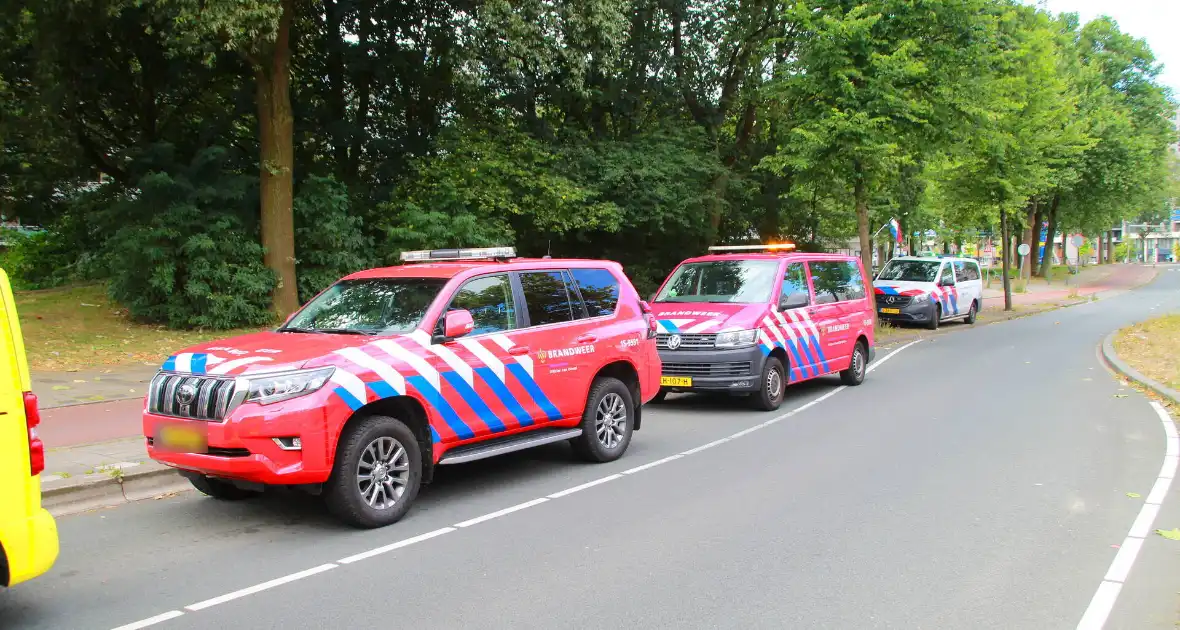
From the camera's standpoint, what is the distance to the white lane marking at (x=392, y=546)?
557 centimetres

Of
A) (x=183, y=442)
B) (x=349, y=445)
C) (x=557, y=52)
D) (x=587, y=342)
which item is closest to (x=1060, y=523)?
(x=587, y=342)

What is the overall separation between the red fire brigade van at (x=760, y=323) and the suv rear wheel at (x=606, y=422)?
7.88 ft

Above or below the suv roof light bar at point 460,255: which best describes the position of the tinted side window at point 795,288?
below

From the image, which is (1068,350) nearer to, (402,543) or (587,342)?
(587,342)

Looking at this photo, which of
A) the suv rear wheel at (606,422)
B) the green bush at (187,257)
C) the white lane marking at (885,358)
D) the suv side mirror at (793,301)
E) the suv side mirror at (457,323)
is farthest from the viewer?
the green bush at (187,257)

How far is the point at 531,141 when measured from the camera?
22.2 m

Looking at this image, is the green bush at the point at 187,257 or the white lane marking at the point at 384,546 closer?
the white lane marking at the point at 384,546

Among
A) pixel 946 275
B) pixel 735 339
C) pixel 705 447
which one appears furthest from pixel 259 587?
pixel 946 275

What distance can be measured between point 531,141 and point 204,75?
293 inches

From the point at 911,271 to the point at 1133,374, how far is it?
1201 cm

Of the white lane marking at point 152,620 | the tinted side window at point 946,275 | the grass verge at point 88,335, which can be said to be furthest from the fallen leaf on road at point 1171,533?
the tinted side window at point 946,275

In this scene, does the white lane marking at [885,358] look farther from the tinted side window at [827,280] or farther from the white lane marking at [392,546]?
the white lane marking at [392,546]

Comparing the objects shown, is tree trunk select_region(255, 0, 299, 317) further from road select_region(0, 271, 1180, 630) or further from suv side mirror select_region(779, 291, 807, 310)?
road select_region(0, 271, 1180, 630)

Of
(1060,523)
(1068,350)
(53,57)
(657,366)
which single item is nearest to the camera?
(1060,523)
